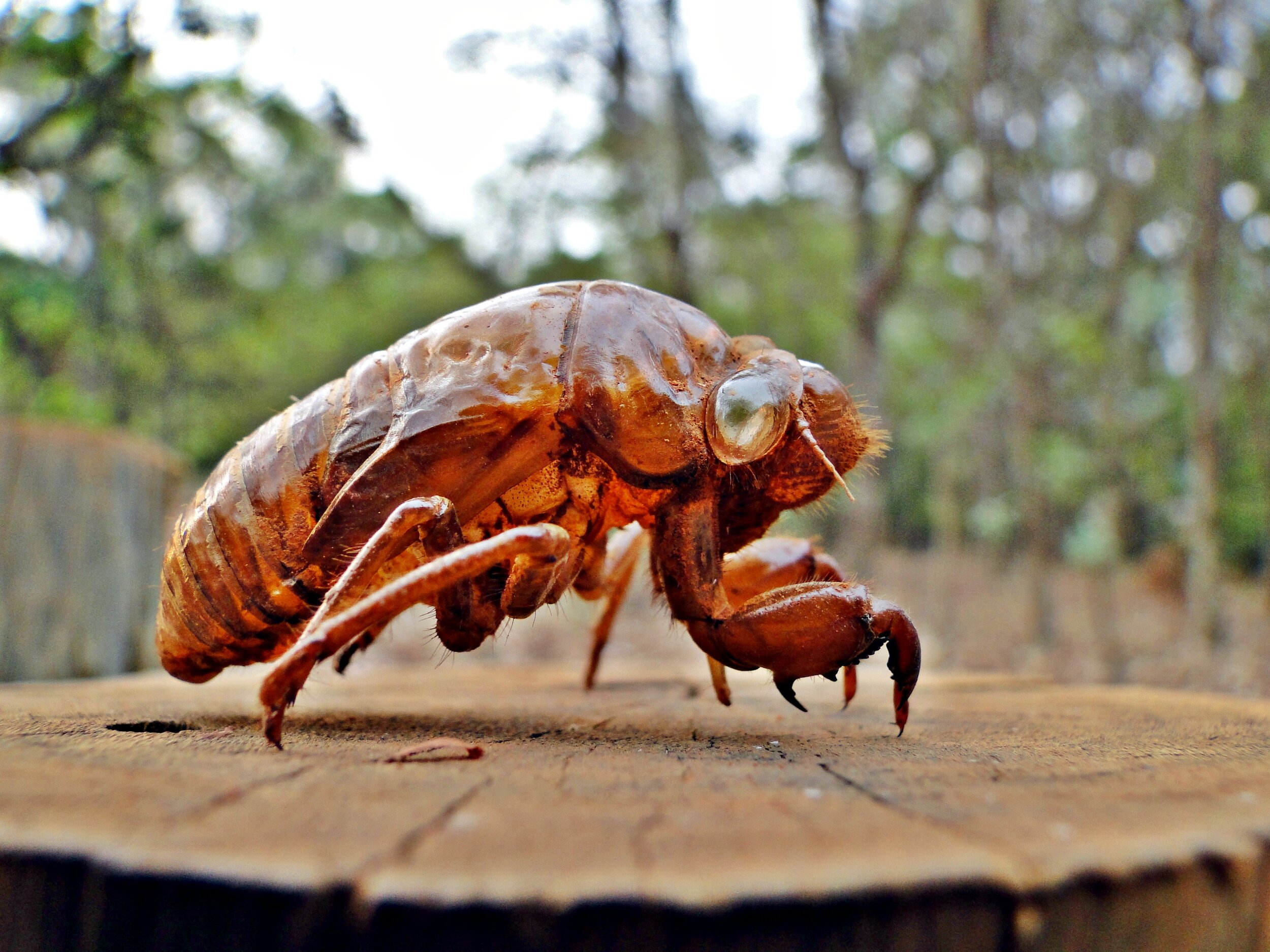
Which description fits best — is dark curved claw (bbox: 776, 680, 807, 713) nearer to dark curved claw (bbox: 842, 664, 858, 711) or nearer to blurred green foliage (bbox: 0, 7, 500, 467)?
dark curved claw (bbox: 842, 664, 858, 711)

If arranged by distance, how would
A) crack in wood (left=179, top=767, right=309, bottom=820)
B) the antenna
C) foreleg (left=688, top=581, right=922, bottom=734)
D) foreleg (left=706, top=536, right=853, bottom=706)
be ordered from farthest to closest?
1. foreleg (left=706, top=536, right=853, bottom=706)
2. the antenna
3. foreleg (left=688, top=581, right=922, bottom=734)
4. crack in wood (left=179, top=767, right=309, bottom=820)

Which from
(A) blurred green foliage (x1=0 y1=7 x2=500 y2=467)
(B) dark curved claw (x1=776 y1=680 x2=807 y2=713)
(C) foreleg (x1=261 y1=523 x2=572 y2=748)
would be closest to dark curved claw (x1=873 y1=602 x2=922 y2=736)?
(B) dark curved claw (x1=776 y1=680 x2=807 y2=713)

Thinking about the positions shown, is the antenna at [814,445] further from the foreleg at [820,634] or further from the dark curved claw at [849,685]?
the dark curved claw at [849,685]

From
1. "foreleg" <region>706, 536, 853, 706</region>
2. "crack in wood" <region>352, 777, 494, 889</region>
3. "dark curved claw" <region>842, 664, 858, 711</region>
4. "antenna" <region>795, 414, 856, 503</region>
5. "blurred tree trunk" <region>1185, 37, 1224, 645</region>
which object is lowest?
"dark curved claw" <region>842, 664, 858, 711</region>

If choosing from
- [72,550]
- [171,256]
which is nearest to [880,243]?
[171,256]

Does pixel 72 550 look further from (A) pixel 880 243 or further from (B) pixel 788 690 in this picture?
(A) pixel 880 243

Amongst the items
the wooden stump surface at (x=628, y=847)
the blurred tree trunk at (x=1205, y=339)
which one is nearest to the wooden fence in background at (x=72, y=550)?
the wooden stump surface at (x=628, y=847)

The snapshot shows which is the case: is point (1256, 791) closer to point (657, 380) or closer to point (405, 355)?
point (657, 380)
